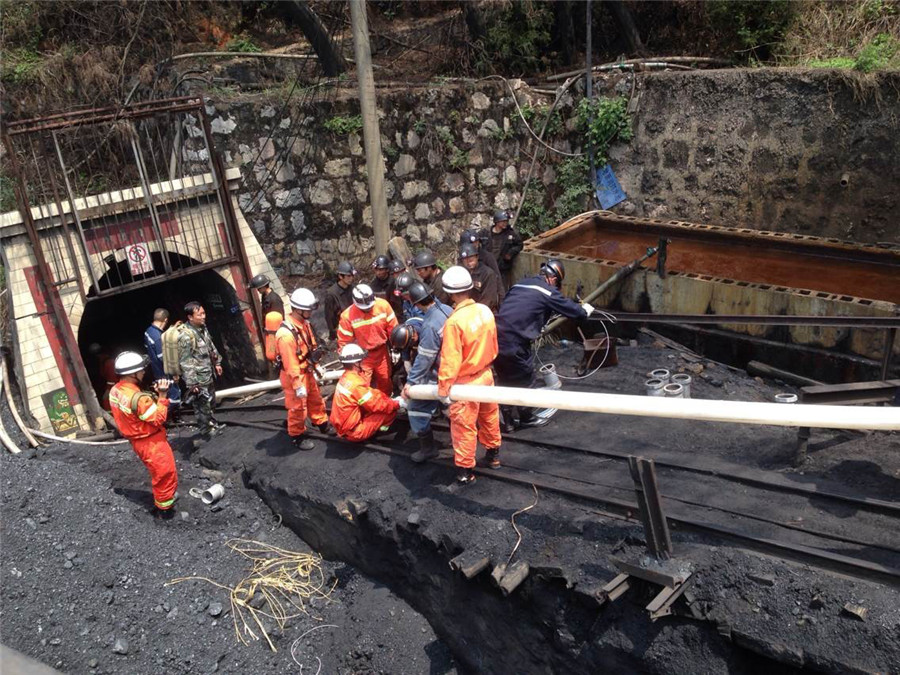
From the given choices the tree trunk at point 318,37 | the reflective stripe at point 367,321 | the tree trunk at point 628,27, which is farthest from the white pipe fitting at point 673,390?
the tree trunk at point 318,37

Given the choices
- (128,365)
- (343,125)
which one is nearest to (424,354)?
(128,365)

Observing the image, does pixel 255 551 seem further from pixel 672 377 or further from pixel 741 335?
pixel 741 335

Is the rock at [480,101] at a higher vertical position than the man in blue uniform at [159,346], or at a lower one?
higher

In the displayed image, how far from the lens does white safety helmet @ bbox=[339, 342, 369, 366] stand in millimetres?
6781

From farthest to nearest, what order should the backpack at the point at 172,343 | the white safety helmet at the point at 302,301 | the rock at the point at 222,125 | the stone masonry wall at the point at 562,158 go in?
the rock at the point at 222,125 < the stone masonry wall at the point at 562,158 < the backpack at the point at 172,343 < the white safety helmet at the point at 302,301

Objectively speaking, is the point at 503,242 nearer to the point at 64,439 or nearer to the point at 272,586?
the point at 272,586

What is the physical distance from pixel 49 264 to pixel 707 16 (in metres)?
11.3

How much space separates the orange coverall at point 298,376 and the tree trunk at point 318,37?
6879 mm

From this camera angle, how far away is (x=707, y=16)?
1214 centimetres

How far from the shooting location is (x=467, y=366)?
226 inches

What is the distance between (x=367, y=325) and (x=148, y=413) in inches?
88.2

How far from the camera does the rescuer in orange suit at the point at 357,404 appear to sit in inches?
269

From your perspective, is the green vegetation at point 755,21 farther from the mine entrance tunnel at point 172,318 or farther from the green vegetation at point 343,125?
the mine entrance tunnel at point 172,318

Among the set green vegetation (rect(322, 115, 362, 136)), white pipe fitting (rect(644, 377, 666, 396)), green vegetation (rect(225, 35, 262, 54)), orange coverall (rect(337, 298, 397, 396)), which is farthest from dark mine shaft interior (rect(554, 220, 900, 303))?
green vegetation (rect(225, 35, 262, 54))
